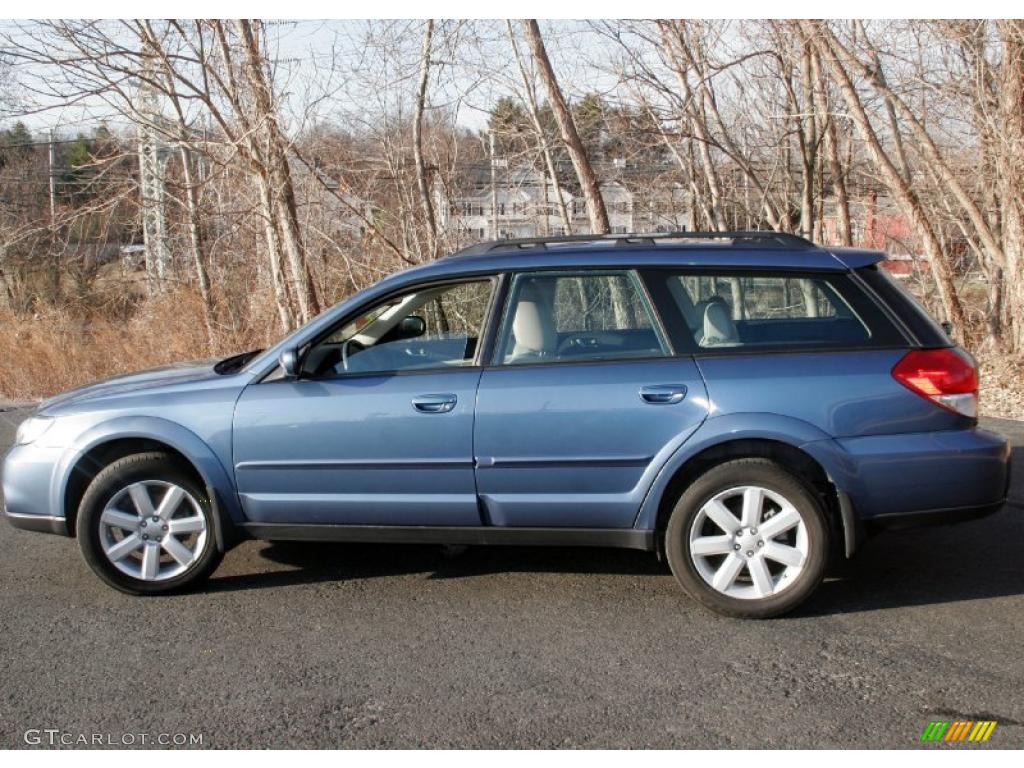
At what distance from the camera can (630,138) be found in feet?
48.0

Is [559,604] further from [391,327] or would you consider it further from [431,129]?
[431,129]

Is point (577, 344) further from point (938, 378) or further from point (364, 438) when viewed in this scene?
point (938, 378)

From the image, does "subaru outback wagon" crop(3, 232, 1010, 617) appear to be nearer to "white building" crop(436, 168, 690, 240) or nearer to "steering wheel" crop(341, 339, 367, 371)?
"steering wheel" crop(341, 339, 367, 371)

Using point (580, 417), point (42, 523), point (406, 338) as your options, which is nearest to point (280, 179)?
point (406, 338)

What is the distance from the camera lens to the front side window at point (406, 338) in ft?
17.1

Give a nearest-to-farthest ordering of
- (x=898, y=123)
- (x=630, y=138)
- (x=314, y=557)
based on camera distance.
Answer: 1. (x=314, y=557)
2. (x=898, y=123)
3. (x=630, y=138)

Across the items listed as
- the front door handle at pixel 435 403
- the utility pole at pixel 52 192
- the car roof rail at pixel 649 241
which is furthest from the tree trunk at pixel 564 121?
the front door handle at pixel 435 403

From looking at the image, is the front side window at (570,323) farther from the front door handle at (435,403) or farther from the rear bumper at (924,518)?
the rear bumper at (924,518)

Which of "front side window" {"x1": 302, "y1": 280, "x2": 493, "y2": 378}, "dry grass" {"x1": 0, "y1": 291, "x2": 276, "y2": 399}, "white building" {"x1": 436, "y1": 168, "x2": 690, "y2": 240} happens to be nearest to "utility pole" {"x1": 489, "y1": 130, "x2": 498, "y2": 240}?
"white building" {"x1": 436, "y1": 168, "x2": 690, "y2": 240}

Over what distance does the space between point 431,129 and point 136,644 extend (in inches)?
455

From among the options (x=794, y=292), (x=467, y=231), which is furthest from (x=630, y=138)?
(x=794, y=292)

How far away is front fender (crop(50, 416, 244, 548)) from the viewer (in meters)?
5.20

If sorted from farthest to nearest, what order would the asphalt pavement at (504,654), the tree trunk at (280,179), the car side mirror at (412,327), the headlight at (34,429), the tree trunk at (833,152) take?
the tree trunk at (833,152)
the tree trunk at (280,179)
the car side mirror at (412,327)
the headlight at (34,429)
the asphalt pavement at (504,654)

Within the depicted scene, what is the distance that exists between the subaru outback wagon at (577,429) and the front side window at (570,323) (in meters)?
0.01
